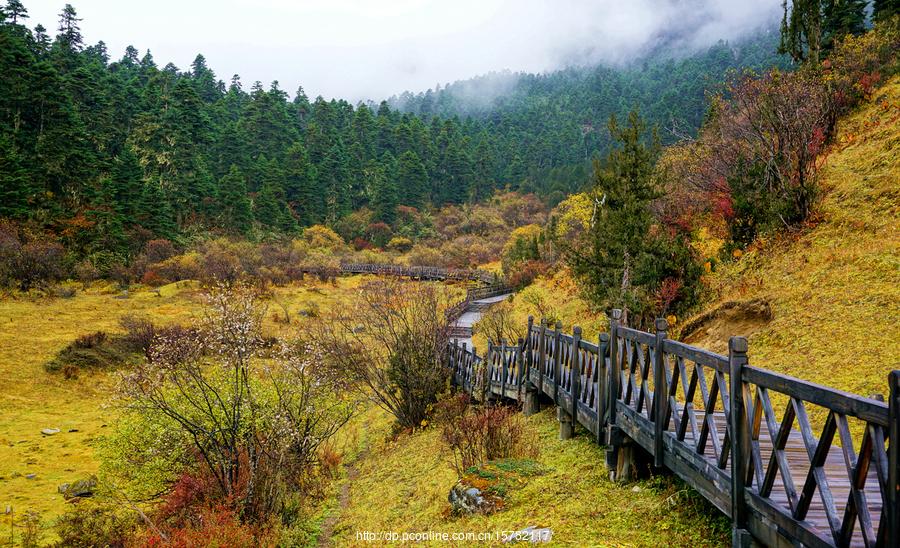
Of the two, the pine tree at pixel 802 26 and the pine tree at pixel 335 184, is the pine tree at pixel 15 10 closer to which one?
the pine tree at pixel 335 184

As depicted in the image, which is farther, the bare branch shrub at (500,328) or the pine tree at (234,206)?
the pine tree at (234,206)

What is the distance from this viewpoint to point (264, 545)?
10141 mm

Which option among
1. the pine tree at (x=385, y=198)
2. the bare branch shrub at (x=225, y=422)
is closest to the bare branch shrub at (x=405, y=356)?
the bare branch shrub at (x=225, y=422)

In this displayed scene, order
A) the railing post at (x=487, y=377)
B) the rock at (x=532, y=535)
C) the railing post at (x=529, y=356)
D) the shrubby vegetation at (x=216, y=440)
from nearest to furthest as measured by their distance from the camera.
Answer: the rock at (x=532, y=535) < the shrubby vegetation at (x=216, y=440) < the railing post at (x=529, y=356) < the railing post at (x=487, y=377)

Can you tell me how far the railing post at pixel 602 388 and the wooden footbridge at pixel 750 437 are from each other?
0.05ft

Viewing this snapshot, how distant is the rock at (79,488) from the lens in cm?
1507

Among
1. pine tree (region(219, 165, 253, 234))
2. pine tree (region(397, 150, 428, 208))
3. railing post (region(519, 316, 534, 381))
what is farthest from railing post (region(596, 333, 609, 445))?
pine tree (region(397, 150, 428, 208))

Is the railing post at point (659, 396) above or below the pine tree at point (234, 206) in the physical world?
below

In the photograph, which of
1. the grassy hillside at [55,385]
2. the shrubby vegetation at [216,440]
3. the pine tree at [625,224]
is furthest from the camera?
the pine tree at [625,224]

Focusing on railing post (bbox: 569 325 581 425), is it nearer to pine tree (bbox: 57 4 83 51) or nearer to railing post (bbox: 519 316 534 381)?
railing post (bbox: 519 316 534 381)

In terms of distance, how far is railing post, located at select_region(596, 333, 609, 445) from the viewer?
8.26 m

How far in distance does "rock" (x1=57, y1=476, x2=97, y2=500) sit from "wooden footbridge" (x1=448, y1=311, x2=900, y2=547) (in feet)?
45.3

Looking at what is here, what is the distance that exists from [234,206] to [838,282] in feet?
189

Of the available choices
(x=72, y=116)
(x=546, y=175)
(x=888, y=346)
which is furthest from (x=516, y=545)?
(x=546, y=175)
